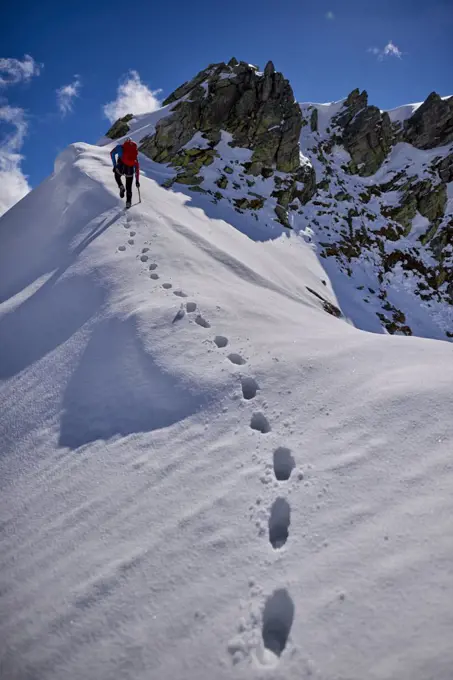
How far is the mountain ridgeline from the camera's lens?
19656 millimetres

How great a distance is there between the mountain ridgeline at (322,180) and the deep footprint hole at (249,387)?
582 inches

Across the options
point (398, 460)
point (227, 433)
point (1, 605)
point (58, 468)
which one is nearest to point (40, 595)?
point (1, 605)

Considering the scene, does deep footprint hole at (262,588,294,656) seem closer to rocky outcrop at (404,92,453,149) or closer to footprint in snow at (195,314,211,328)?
footprint in snow at (195,314,211,328)

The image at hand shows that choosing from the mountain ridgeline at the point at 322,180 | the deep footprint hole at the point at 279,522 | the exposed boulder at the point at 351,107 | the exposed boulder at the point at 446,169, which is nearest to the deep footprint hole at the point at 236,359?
Answer: the deep footprint hole at the point at 279,522

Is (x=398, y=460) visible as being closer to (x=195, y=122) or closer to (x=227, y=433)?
(x=227, y=433)

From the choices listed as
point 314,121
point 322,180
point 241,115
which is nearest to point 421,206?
point 322,180

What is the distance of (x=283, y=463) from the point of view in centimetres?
331

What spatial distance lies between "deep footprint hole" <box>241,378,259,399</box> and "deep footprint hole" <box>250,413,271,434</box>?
1.08 feet

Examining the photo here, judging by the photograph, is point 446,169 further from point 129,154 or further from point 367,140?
point 129,154

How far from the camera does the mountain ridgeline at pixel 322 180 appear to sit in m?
19.7

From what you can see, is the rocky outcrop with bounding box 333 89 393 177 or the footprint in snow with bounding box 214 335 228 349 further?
the rocky outcrop with bounding box 333 89 393 177

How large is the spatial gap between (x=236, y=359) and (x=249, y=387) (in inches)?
22.1

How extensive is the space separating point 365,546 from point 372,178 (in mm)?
33366

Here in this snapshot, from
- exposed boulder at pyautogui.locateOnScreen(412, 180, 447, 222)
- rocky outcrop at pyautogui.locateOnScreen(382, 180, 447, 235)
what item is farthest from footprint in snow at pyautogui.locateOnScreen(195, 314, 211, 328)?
exposed boulder at pyautogui.locateOnScreen(412, 180, 447, 222)
